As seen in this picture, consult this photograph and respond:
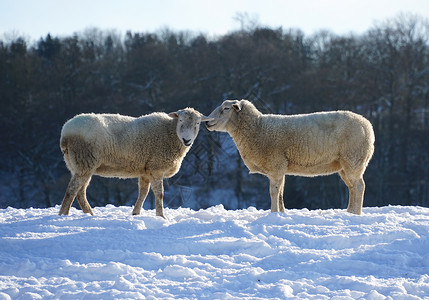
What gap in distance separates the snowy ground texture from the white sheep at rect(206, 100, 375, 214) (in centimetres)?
140

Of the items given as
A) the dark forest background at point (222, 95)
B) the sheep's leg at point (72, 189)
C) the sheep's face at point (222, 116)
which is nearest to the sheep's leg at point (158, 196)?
the sheep's leg at point (72, 189)

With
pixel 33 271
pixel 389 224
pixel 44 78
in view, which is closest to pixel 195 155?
pixel 44 78

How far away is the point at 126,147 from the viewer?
12.5m

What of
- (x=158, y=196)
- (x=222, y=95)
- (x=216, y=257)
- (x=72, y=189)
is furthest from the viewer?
(x=222, y=95)

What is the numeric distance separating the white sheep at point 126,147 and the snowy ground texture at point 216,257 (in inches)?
46.8

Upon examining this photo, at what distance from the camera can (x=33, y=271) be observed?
8391mm

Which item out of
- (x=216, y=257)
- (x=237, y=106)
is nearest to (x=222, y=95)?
(x=237, y=106)

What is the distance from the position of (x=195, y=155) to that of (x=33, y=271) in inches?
863

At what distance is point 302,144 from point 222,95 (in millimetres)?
25028

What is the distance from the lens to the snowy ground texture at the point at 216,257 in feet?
25.5

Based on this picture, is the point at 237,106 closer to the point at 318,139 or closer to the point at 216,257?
the point at 318,139

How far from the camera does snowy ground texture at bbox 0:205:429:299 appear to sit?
7781 mm

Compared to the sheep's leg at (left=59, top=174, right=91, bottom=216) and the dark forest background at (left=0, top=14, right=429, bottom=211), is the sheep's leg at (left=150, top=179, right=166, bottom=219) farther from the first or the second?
the dark forest background at (left=0, top=14, right=429, bottom=211)

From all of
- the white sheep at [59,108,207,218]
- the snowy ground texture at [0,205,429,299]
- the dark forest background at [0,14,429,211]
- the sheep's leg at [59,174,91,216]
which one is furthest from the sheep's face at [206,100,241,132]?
the dark forest background at [0,14,429,211]
